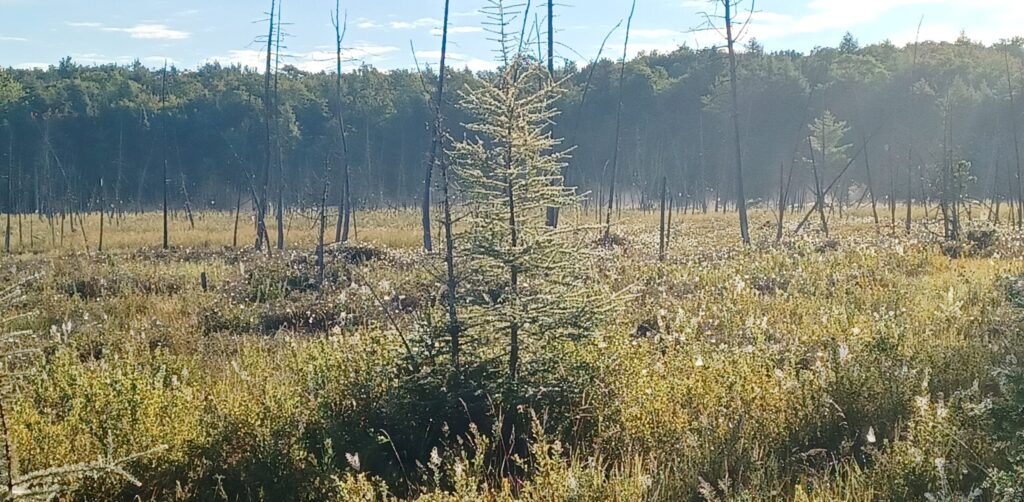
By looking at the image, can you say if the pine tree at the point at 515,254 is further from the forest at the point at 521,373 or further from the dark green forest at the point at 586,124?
the dark green forest at the point at 586,124

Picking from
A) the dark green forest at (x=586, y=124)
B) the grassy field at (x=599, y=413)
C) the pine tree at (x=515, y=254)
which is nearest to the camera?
the grassy field at (x=599, y=413)

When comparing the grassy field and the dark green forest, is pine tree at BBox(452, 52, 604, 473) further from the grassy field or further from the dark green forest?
the dark green forest

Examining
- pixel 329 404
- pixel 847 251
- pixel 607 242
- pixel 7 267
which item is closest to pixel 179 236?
pixel 7 267

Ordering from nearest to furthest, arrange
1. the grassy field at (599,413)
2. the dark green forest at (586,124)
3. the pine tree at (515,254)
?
the grassy field at (599,413)
the pine tree at (515,254)
the dark green forest at (586,124)

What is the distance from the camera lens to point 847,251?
15.8m

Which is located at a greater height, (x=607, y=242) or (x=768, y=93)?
(x=768, y=93)

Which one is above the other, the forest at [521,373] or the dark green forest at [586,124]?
the dark green forest at [586,124]

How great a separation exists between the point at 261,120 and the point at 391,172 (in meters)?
14.5

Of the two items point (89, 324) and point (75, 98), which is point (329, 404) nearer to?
point (89, 324)

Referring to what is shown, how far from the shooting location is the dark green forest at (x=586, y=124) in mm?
69000

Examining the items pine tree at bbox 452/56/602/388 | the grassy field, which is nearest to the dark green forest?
the grassy field

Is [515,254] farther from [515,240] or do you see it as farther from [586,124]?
[586,124]

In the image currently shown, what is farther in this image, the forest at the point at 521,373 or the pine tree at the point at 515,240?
the pine tree at the point at 515,240

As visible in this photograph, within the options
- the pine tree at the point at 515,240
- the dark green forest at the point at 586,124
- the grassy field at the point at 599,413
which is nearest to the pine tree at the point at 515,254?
the pine tree at the point at 515,240
